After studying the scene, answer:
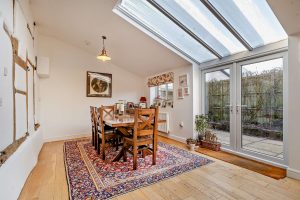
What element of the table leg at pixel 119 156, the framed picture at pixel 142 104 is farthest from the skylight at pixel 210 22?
the table leg at pixel 119 156

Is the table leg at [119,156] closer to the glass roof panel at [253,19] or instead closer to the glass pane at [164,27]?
the glass pane at [164,27]

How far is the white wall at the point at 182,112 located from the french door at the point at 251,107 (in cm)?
48

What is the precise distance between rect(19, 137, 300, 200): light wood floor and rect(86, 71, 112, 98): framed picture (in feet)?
9.07

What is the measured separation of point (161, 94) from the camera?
5.14 meters

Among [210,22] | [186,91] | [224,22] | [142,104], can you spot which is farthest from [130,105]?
[224,22]

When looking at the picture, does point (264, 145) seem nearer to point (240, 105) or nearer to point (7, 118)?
point (240, 105)

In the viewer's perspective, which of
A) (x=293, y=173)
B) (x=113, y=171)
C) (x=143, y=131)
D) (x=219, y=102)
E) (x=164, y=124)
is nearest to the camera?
(x=293, y=173)

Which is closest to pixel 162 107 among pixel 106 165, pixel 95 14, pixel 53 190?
pixel 106 165

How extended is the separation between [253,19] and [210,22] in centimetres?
65

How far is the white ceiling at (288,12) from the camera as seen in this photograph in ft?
5.92

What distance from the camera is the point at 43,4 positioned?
2965mm

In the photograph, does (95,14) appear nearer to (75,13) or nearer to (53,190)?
(75,13)

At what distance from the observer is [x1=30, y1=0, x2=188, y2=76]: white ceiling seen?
9.69ft

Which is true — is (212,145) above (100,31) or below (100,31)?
below
